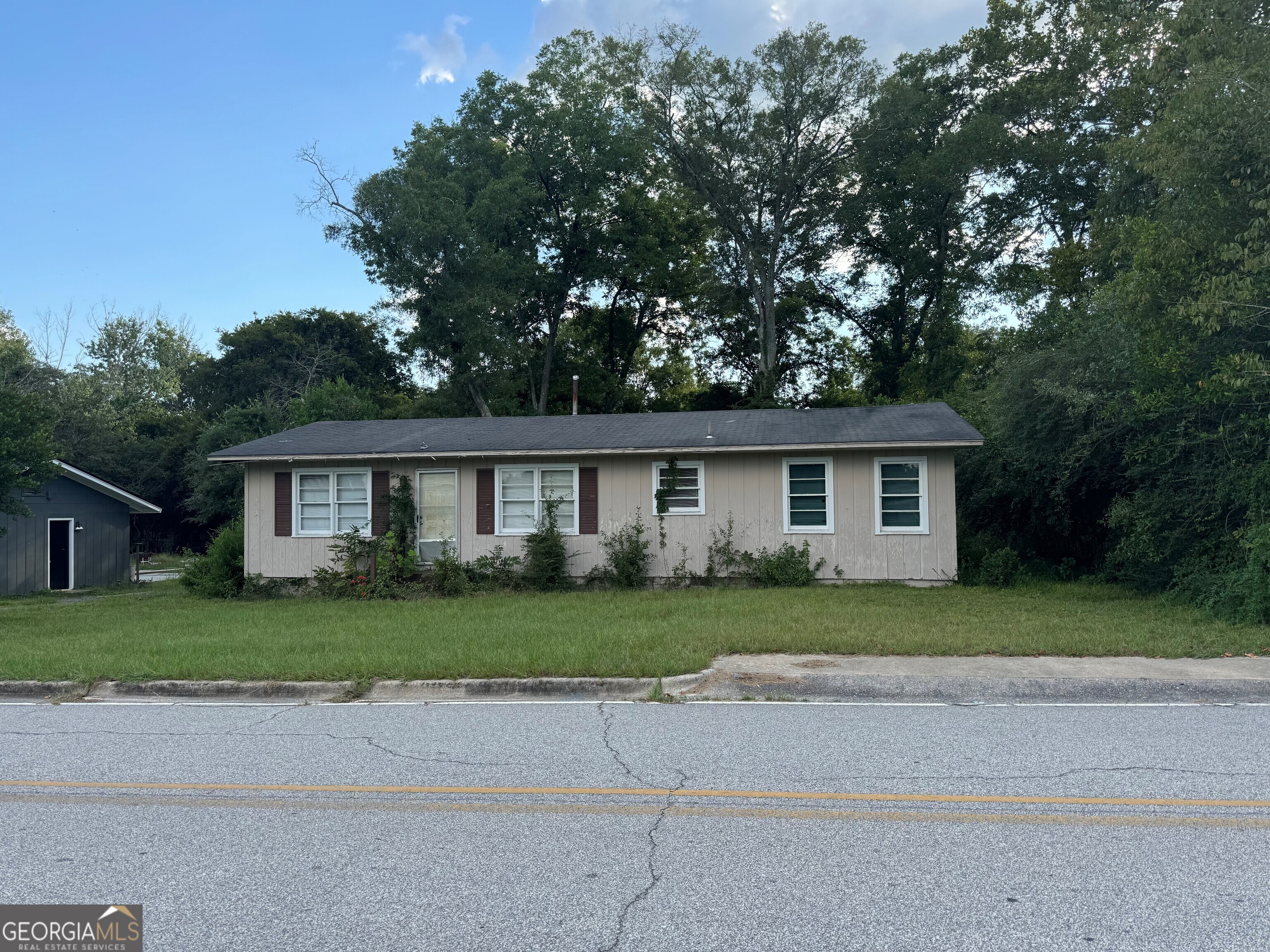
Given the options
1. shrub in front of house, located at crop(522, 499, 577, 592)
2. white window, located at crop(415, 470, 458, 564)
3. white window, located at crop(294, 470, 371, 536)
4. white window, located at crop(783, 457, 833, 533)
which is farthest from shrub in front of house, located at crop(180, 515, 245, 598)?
white window, located at crop(783, 457, 833, 533)

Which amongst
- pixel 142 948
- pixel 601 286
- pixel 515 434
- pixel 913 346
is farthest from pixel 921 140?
pixel 142 948

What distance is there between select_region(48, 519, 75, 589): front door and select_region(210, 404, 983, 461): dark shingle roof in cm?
972

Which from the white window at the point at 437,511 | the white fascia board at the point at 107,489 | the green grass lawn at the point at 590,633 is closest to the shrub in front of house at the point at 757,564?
the green grass lawn at the point at 590,633

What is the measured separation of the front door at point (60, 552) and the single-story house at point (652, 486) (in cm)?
1029

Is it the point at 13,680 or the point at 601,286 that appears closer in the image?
the point at 13,680

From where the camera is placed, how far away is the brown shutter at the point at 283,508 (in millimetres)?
19594

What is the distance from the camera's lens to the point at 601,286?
41250 millimetres

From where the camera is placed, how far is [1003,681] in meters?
8.62

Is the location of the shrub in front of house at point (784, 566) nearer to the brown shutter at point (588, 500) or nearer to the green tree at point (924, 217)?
the brown shutter at point (588, 500)

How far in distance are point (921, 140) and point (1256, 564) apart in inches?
1129

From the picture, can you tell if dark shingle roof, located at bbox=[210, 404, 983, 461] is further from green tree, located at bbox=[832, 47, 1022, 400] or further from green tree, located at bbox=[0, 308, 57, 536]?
green tree, located at bbox=[832, 47, 1022, 400]

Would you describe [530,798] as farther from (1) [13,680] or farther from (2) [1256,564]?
(2) [1256,564]

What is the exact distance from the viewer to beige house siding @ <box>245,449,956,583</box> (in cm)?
1766

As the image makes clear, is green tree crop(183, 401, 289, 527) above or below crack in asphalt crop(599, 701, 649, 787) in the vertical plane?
above
